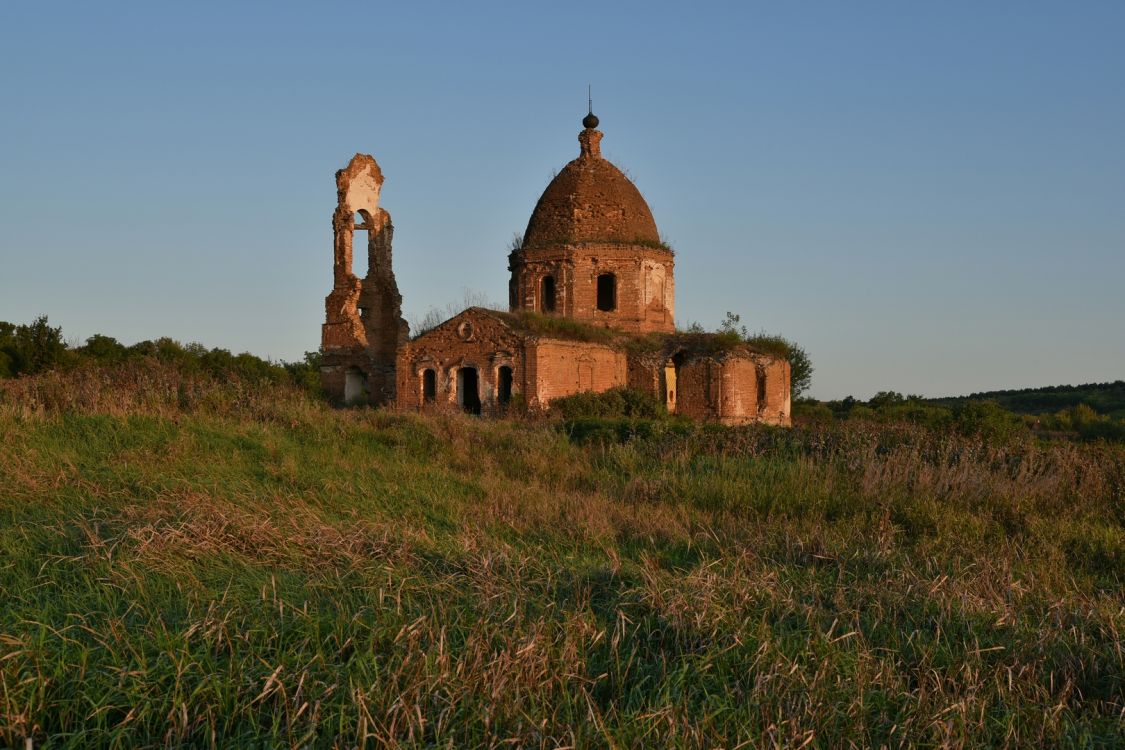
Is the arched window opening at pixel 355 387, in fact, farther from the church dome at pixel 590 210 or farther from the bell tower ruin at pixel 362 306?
the church dome at pixel 590 210

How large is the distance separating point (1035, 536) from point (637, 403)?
663 inches

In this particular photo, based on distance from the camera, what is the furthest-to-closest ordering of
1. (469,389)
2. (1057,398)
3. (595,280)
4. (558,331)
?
(1057,398) < (595,280) < (469,389) < (558,331)

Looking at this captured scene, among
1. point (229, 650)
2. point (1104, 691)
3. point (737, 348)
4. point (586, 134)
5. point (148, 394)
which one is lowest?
point (1104, 691)

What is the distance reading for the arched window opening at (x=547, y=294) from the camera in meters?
28.7

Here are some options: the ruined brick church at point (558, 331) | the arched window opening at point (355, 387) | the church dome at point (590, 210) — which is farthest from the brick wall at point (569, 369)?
the arched window opening at point (355, 387)

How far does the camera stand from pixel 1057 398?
56719 mm

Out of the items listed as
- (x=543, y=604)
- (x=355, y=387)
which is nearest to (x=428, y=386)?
(x=355, y=387)

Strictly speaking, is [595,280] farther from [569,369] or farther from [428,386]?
[428,386]

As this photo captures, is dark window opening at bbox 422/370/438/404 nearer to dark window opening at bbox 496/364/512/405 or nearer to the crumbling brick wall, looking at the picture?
the crumbling brick wall

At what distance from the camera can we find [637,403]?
24.4 meters

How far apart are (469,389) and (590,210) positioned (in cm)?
696

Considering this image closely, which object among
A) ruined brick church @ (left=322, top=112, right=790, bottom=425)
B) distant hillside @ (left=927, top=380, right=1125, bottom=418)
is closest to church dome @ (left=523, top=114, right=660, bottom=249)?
ruined brick church @ (left=322, top=112, right=790, bottom=425)

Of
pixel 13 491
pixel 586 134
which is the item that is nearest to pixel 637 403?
pixel 586 134

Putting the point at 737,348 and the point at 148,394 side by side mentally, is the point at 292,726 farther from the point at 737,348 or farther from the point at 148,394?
the point at 737,348
